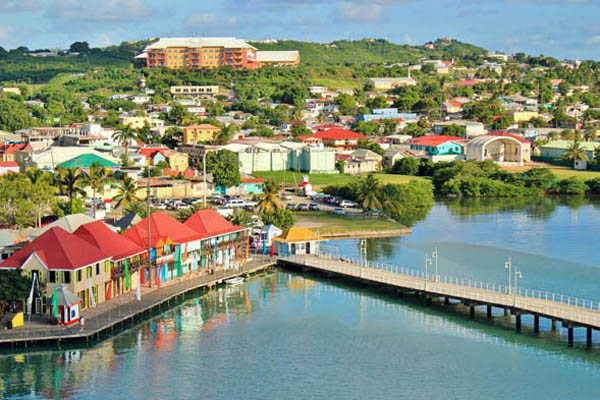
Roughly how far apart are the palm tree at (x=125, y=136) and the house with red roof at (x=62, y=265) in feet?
131

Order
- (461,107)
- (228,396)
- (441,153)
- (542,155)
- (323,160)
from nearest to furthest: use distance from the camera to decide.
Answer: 1. (228,396)
2. (323,160)
3. (441,153)
4. (542,155)
5. (461,107)

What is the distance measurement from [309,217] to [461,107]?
224 ft

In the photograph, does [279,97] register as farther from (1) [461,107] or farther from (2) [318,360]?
(2) [318,360]

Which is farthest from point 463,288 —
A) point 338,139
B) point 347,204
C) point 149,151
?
point 338,139

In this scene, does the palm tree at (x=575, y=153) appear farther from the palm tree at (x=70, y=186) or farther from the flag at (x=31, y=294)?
the flag at (x=31, y=294)

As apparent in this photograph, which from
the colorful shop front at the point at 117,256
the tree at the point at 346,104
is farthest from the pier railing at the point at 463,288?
the tree at the point at 346,104

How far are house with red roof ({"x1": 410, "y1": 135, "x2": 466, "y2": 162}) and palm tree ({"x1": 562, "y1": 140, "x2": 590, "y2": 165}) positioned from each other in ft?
30.3

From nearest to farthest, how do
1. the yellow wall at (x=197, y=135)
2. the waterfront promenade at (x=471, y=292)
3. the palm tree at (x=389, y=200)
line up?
the waterfront promenade at (x=471, y=292)
the palm tree at (x=389, y=200)
the yellow wall at (x=197, y=135)

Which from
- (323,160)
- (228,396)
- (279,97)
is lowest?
(228,396)

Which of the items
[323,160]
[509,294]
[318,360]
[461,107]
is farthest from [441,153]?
[318,360]

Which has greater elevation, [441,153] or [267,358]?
[441,153]

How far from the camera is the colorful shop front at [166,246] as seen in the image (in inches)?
1551

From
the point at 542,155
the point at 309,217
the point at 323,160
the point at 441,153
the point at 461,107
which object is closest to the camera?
the point at 309,217

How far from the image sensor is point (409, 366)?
30062 millimetres
